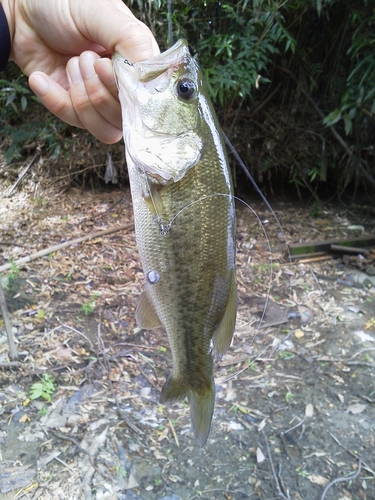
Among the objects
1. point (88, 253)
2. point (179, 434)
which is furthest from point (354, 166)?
point (179, 434)

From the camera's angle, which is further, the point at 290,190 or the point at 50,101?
the point at 290,190

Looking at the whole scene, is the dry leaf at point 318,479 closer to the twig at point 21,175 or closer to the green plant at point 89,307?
the green plant at point 89,307

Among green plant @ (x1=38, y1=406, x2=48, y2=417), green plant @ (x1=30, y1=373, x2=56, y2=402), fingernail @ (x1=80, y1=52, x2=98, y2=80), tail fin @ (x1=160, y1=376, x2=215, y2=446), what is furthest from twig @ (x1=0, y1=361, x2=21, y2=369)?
fingernail @ (x1=80, y1=52, x2=98, y2=80)

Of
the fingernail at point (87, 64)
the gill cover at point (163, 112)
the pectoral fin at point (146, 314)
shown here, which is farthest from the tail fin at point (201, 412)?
the fingernail at point (87, 64)

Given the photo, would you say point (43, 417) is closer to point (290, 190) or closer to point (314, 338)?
point (314, 338)

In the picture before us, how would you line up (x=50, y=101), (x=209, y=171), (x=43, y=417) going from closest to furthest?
1. (x=209, y=171)
2. (x=50, y=101)
3. (x=43, y=417)

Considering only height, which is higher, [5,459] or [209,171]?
[209,171]

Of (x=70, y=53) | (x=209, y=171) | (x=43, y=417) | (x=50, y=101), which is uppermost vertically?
(x=70, y=53)

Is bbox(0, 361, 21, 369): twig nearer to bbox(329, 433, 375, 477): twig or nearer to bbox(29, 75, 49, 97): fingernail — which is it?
bbox(29, 75, 49, 97): fingernail

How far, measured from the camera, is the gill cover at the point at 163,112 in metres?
1.24

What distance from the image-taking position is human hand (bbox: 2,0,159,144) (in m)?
1.36

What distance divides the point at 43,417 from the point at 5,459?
0.99 feet

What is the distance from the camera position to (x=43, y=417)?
248 cm

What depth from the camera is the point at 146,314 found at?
138cm
